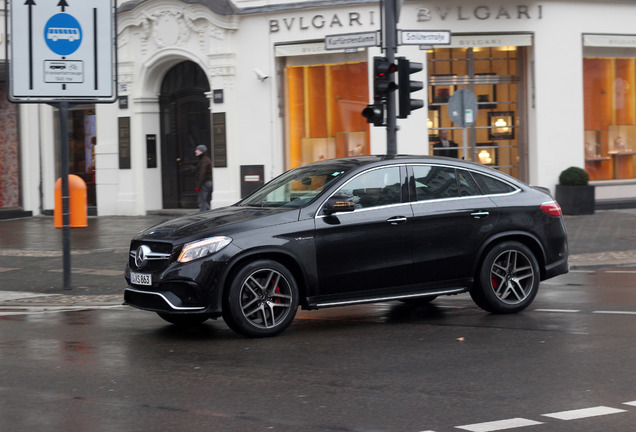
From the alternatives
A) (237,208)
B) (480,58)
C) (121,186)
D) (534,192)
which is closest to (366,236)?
(237,208)

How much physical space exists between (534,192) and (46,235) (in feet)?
44.3

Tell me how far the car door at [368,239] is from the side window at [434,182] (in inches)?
6.5

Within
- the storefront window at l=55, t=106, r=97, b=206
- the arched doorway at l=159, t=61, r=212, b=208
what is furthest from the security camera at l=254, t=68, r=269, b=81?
the storefront window at l=55, t=106, r=97, b=206

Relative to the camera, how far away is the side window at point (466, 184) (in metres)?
10.4

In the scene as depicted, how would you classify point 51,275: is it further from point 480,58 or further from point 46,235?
point 480,58

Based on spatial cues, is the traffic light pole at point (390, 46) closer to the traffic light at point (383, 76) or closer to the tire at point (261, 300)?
the traffic light at point (383, 76)

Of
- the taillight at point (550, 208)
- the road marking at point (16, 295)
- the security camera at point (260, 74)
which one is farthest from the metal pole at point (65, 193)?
the security camera at point (260, 74)

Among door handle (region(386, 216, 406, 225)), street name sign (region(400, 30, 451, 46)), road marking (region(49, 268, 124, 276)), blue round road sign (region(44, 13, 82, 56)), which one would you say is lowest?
road marking (region(49, 268, 124, 276))

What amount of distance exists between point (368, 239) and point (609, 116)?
17207mm

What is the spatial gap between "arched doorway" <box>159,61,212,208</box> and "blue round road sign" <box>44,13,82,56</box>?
12587 millimetres

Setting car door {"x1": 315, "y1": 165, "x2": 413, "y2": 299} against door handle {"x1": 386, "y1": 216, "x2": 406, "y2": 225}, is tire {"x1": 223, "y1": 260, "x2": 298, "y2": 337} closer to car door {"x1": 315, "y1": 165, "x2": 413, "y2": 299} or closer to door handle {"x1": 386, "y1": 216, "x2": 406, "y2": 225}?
car door {"x1": 315, "y1": 165, "x2": 413, "y2": 299}

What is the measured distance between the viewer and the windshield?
981 centimetres

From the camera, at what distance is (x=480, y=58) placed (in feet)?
79.0

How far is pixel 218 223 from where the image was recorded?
30.5ft
